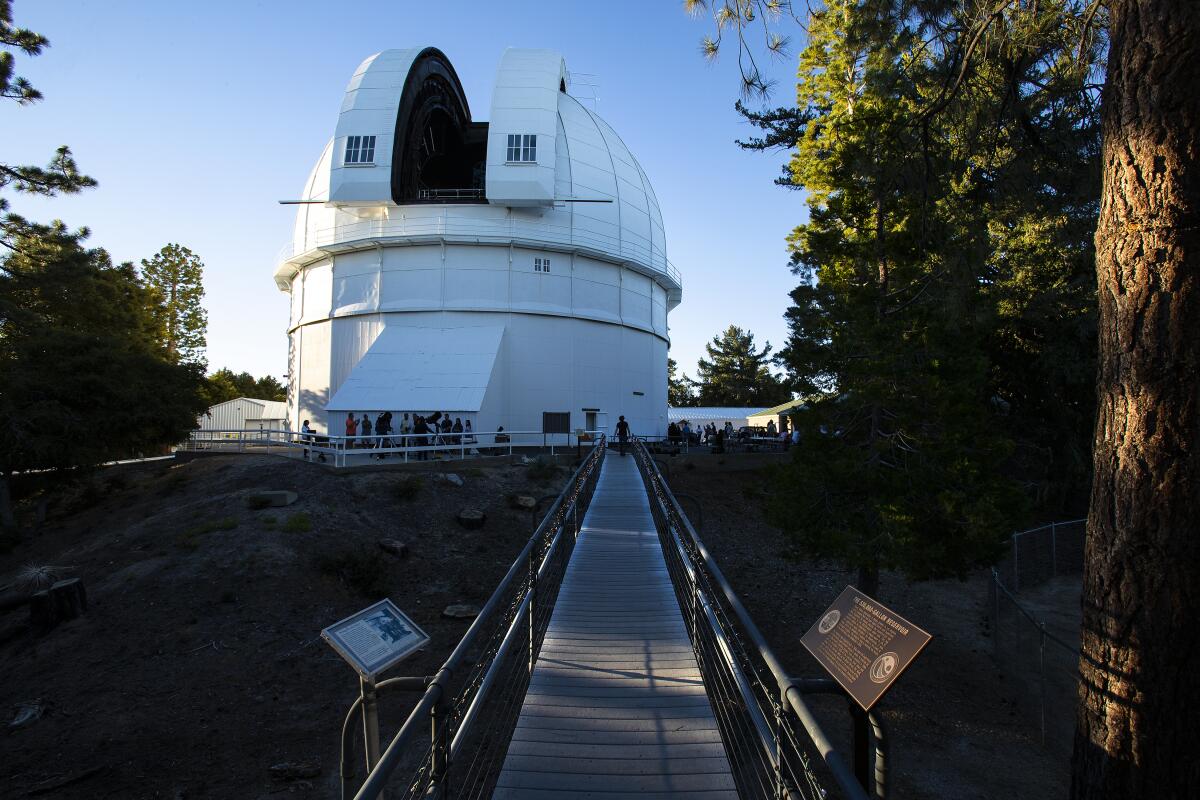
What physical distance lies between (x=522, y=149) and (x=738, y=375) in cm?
4738

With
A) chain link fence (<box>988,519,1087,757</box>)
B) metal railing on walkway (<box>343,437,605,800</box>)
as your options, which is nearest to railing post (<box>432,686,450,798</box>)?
metal railing on walkway (<box>343,437,605,800</box>)

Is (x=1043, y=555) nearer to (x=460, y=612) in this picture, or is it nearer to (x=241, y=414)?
(x=460, y=612)

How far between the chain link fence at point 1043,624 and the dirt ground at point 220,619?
8374 mm

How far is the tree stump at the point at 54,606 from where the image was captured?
30.6ft

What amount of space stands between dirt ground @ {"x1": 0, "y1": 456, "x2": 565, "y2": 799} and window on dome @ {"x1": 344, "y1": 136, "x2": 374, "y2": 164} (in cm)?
1389

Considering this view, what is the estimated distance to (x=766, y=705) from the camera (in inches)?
328

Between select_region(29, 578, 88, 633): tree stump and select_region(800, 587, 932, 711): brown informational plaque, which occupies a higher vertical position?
select_region(800, 587, 932, 711): brown informational plaque

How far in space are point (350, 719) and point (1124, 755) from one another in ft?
12.9

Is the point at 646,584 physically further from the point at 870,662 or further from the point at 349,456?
the point at 349,456

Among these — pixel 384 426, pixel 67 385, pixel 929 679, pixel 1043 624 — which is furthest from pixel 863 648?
pixel 384 426

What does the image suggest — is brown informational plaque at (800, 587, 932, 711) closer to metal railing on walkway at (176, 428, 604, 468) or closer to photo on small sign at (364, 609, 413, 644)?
photo on small sign at (364, 609, 413, 644)

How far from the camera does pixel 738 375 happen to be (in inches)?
2702

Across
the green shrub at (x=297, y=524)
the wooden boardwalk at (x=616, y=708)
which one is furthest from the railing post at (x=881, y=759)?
the green shrub at (x=297, y=524)

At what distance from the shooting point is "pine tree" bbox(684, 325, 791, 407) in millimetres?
68500
